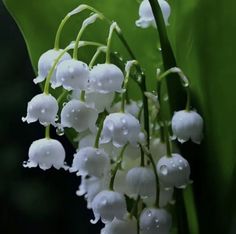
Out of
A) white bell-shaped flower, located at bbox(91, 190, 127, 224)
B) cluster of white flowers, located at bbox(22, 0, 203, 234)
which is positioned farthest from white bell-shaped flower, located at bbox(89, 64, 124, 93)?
white bell-shaped flower, located at bbox(91, 190, 127, 224)

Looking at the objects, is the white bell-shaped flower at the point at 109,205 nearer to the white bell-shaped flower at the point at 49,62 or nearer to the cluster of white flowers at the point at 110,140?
the cluster of white flowers at the point at 110,140

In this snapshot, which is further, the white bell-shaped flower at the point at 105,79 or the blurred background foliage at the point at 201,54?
the blurred background foliage at the point at 201,54

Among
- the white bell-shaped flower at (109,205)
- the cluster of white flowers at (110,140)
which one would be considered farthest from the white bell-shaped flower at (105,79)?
the white bell-shaped flower at (109,205)

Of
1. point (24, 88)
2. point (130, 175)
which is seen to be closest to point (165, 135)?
point (130, 175)

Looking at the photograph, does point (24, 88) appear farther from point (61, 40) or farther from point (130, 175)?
point (130, 175)

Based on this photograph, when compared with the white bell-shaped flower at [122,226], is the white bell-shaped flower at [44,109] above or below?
above

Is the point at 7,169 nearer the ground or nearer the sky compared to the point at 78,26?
nearer the ground

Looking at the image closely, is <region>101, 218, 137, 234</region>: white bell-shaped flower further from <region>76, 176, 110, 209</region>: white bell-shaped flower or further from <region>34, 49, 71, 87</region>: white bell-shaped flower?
<region>34, 49, 71, 87</region>: white bell-shaped flower
